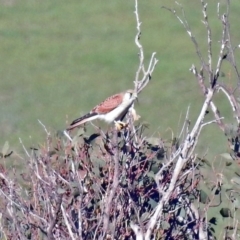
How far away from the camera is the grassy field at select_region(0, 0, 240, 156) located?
15969mm

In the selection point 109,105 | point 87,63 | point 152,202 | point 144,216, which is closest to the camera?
point 144,216

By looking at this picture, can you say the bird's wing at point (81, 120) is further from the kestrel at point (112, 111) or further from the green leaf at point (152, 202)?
the green leaf at point (152, 202)

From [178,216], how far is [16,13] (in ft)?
66.2

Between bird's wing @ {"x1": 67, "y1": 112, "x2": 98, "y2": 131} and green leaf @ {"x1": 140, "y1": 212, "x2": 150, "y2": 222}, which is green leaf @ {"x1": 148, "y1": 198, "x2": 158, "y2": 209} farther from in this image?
bird's wing @ {"x1": 67, "y1": 112, "x2": 98, "y2": 131}

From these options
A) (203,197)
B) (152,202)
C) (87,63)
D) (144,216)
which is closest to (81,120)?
(203,197)

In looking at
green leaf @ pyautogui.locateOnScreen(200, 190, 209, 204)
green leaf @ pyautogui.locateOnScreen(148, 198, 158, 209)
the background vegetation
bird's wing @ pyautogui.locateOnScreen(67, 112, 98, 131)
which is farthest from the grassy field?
green leaf @ pyautogui.locateOnScreen(148, 198, 158, 209)

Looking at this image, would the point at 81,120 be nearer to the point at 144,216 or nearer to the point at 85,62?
the point at 144,216

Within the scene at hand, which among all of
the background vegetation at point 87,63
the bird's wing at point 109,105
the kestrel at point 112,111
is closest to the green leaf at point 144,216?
the kestrel at point 112,111

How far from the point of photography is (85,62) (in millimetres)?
20578

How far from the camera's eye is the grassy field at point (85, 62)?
52.4ft

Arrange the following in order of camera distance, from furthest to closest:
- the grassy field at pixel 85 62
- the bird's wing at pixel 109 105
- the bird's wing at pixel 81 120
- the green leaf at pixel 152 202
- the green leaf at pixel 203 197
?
the grassy field at pixel 85 62 < the bird's wing at pixel 109 105 < the bird's wing at pixel 81 120 < the green leaf at pixel 203 197 < the green leaf at pixel 152 202

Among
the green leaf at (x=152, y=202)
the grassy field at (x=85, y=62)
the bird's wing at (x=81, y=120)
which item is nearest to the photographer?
the green leaf at (x=152, y=202)

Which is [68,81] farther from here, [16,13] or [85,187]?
[85,187]

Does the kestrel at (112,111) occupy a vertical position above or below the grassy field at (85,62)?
above
